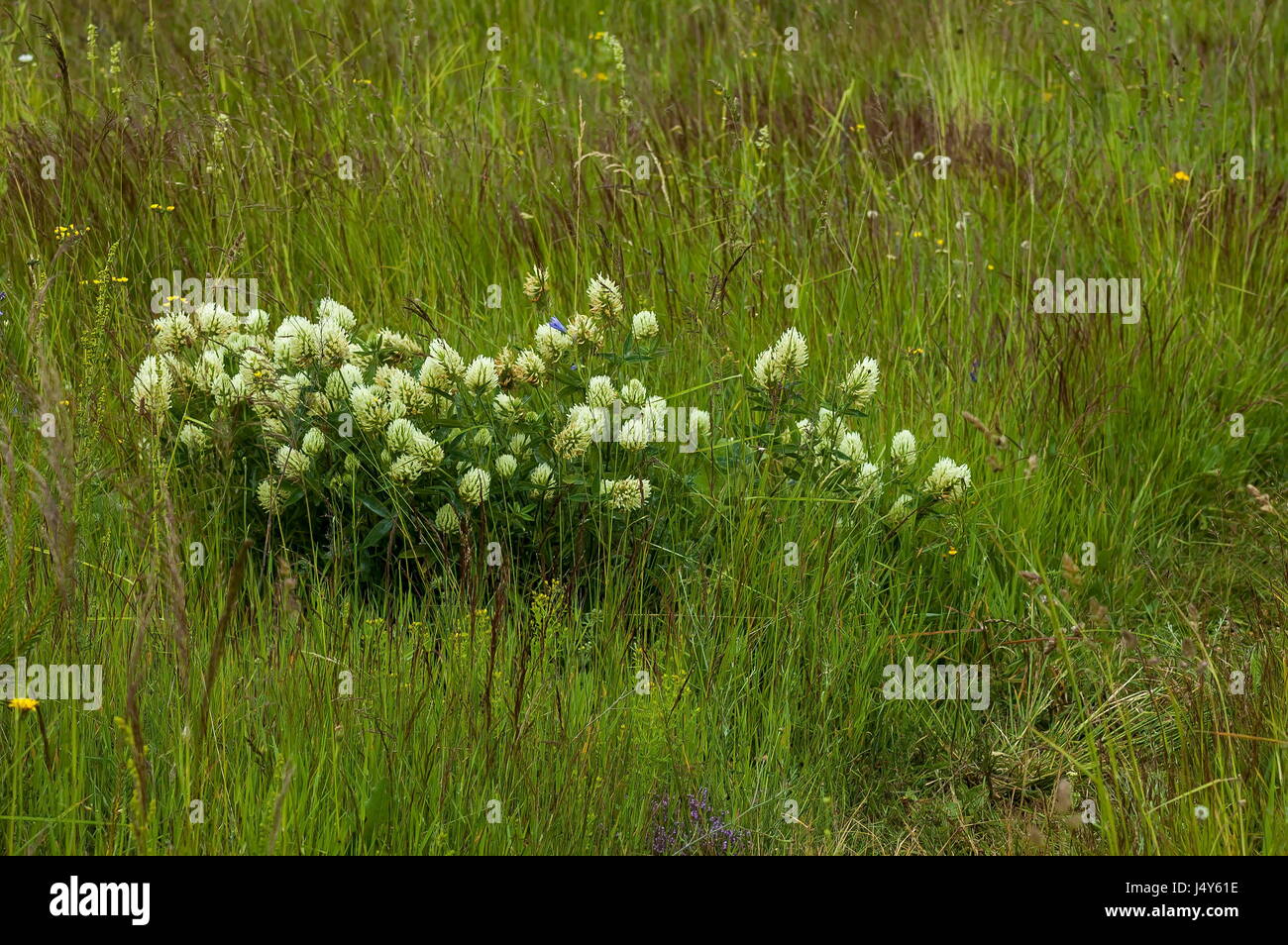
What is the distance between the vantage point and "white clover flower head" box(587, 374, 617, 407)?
3.00 metres

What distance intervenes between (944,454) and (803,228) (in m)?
1.18

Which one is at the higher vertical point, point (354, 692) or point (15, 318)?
point (15, 318)

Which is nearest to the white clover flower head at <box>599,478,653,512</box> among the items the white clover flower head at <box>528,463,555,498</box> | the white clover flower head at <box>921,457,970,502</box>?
the white clover flower head at <box>528,463,555,498</box>

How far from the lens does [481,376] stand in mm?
2986

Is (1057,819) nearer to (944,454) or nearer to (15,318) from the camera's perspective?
(944,454)

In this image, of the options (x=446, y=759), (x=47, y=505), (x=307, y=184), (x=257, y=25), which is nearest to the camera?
(x=47, y=505)

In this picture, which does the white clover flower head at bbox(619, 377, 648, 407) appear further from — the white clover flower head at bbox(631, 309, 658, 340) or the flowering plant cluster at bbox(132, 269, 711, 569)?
the white clover flower head at bbox(631, 309, 658, 340)

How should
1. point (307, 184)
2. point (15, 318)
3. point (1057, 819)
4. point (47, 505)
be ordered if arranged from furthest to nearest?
point (307, 184), point (15, 318), point (1057, 819), point (47, 505)

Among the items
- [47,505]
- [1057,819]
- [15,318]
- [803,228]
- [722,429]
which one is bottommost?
[1057,819]

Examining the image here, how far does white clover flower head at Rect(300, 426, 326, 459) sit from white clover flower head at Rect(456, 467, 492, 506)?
1.11 ft

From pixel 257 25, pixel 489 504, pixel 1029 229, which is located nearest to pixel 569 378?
pixel 489 504

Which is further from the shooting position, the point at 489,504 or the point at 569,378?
the point at 569,378

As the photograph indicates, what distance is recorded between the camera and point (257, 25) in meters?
5.43

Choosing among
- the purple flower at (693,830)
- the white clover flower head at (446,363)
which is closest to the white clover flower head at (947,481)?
the purple flower at (693,830)
